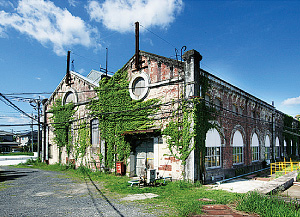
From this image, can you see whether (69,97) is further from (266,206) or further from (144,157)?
(266,206)

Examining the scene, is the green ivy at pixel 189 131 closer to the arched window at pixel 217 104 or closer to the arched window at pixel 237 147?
the arched window at pixel 217 104

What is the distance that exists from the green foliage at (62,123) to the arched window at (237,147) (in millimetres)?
14761

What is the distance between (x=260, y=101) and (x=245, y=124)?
5251 millimetres

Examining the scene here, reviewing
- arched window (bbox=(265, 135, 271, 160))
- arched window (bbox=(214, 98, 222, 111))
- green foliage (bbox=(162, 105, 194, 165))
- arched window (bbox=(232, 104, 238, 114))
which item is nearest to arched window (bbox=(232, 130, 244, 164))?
arched window (bbox=(232, 104, 238, 114))

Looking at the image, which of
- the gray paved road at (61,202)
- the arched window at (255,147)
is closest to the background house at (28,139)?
the gray paved road at (61,202)

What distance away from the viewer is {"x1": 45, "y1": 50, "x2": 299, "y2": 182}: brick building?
42.9 feet

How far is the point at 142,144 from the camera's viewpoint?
1548 cm

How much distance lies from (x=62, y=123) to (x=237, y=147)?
1670 cm

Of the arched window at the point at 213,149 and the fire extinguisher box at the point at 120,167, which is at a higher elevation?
the arched window at the point at 213,149

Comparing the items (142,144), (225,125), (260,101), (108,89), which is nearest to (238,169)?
(225,125)

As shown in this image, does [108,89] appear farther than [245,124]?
No

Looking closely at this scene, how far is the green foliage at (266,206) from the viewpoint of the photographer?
19.7ft

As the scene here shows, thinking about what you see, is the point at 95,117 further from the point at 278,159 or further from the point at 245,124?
the point at 278,159

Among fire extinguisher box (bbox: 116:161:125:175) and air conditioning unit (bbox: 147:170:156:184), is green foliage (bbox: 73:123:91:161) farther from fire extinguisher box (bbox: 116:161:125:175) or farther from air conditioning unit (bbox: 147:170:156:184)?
air conditioning unit (bbox: 147:170:156:184)
